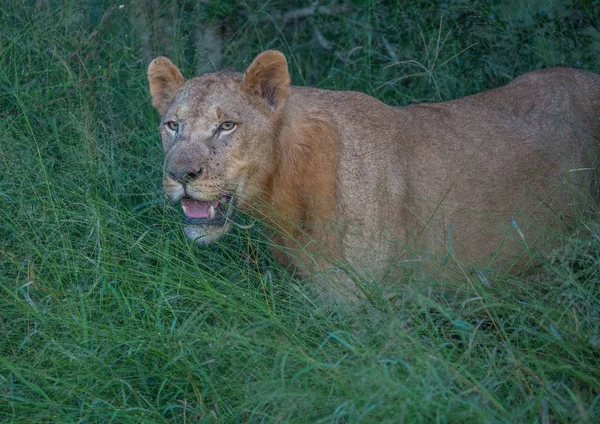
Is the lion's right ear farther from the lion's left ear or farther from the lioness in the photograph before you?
the lion's left ear

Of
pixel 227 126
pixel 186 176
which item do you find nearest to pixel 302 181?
pixel 227 126

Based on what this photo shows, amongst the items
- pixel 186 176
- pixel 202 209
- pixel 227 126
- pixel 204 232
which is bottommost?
pixel 204 232

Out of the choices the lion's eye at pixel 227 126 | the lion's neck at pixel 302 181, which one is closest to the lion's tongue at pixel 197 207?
the lion's neck at pixel 302 181

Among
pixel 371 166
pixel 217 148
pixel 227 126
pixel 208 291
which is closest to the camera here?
pixel 208 291

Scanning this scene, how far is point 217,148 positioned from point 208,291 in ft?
2.54

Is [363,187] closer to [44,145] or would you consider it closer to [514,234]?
[514,234]

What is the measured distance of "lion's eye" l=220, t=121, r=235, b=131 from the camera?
15.1ft

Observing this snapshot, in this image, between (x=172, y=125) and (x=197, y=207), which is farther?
(x=172, y=125)

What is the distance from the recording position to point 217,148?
452 cm

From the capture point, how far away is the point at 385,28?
281 inches

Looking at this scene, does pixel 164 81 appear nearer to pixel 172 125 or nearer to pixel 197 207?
pixel 172 125

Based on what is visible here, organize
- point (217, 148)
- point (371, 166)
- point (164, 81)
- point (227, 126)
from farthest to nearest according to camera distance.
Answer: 1. point (164, 81)
2. point (371, 166)
3. point (227, 126)
4. point (217, 148)

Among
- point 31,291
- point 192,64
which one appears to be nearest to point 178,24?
point 192,64

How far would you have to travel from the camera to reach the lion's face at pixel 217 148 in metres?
4.43
